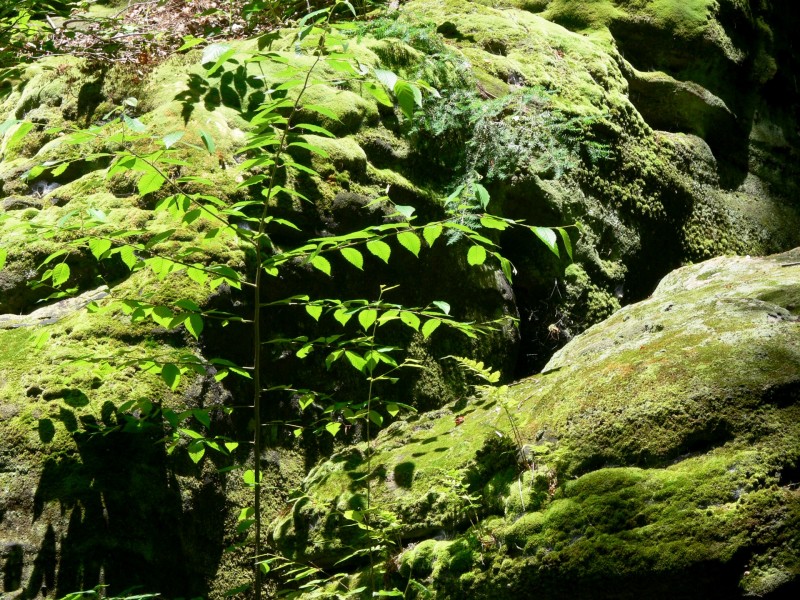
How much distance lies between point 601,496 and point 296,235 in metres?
2.49

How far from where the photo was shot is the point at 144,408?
2344 millimetres

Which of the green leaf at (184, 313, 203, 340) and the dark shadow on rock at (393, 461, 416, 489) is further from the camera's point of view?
the dark shadow on rock at (393, 461, 416, 489)

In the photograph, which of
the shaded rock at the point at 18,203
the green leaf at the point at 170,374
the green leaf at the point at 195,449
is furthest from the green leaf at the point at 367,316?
the shaded rock at the point at 18,203

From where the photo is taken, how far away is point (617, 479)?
2.41 meters

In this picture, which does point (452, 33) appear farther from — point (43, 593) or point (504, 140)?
point (43, 593)

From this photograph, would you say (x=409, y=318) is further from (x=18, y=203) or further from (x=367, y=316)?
(x=18, y=203)

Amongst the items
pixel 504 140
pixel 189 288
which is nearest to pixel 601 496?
pixel 189 288

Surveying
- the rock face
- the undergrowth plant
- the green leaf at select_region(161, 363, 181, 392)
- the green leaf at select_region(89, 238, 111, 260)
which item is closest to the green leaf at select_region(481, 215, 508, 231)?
the undergrowth plant

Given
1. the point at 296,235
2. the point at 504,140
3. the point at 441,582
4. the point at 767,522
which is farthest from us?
the point at 504,140

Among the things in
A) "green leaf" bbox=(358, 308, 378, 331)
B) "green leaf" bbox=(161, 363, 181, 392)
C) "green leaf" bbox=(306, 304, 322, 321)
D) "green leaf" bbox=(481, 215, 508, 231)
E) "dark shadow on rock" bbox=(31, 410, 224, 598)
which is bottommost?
"dark shadow on rock" bbox=(31, 410, 224, 598)

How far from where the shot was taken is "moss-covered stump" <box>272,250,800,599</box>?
6.85 feet

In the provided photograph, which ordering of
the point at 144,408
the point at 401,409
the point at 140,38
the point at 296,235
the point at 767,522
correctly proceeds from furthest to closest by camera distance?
the point at 140,38 < the point at 401,409 < the point at 296,235 < the point at 144,408 < the point at 767,522

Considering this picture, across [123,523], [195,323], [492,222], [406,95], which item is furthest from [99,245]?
[123,523]

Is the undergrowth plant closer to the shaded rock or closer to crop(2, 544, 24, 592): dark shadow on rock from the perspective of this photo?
crop(2, 544, 24, 592): dark shadow on rock
